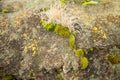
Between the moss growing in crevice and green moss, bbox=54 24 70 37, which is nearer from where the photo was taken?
the moss growing in crevice

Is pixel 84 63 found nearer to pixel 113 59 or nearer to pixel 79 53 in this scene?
pixel 79 53

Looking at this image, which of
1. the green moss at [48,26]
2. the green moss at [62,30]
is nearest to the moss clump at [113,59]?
the green moss at [62,30]

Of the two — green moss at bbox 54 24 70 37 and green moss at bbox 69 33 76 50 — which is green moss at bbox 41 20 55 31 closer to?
green moss at bbox 54 24 70 37

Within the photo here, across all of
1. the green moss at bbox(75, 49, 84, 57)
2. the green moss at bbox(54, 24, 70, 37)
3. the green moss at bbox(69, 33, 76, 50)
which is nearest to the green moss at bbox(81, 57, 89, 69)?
the green moss at bbox(75, 49, 84, 57)

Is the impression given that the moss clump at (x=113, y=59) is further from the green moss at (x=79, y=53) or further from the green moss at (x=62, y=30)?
the green moss at (x=62, y=30)

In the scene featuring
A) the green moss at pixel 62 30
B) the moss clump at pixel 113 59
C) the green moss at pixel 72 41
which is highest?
the green moss at pixel 62 30

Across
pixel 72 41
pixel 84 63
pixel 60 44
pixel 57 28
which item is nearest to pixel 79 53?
pixel 84 63

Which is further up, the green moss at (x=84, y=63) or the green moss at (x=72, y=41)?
the green moss at (x=72, y=41)

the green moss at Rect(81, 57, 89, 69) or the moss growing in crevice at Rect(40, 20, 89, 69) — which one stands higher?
the moss growing in crevice at Rect(40, 20, 89, 69)

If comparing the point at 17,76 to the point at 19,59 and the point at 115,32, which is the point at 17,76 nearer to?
the point at 19,59
